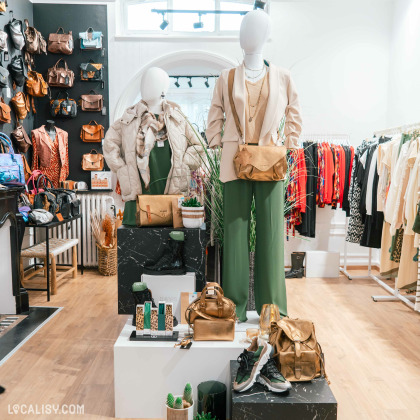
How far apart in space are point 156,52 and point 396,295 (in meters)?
3.61

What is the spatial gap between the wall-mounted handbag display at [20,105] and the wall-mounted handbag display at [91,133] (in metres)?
0.69

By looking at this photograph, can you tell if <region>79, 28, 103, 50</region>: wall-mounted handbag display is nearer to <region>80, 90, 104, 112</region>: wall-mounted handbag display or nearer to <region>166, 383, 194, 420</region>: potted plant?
<region>80, 90, 104, 112</region>: wall-mounted handbag display

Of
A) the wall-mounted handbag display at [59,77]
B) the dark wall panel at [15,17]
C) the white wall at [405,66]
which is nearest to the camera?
the dark wall panel at [15,17]

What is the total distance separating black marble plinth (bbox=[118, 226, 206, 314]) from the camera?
2926mm

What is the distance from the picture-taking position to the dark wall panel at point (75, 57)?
5.18 meters

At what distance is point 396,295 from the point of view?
13.6ft

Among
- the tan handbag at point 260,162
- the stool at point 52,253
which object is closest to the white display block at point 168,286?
the tan handbag at point 260,162

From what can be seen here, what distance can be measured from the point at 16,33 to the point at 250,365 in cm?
403

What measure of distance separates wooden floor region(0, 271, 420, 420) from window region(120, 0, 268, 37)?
122 inches

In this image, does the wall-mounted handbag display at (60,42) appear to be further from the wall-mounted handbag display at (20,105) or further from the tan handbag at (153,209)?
the tan handbag at (153,209)

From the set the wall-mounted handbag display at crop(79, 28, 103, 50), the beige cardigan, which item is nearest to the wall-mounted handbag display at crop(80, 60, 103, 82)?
the wall-mounted handbag display at crop(79, 28, 103, 50)

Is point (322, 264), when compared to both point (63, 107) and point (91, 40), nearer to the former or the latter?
point (63, 107)

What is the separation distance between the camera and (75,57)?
206 inches

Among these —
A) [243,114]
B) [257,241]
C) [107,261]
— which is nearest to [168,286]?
[257,241]
